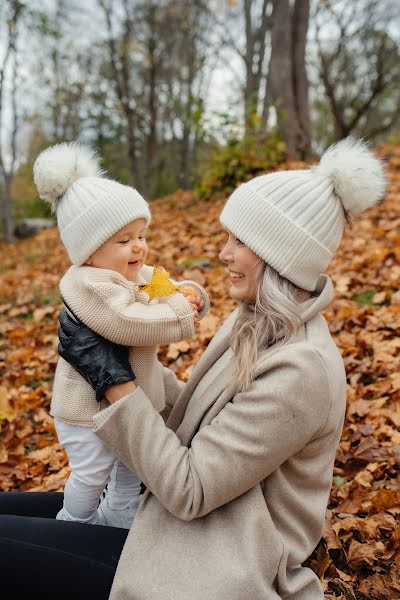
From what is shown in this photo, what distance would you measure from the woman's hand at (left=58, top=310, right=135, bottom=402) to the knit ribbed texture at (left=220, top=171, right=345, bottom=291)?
0.60 metres

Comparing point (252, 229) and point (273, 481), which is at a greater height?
point (252, 229)

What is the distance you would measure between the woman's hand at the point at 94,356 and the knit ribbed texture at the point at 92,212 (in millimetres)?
303

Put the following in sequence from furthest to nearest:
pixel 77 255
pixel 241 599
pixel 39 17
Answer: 1. pixel 39 17
2. pixel 77 255
3. pixel 241 599

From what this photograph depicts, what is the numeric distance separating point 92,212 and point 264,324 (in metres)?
0.82

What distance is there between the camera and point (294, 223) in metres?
1.74

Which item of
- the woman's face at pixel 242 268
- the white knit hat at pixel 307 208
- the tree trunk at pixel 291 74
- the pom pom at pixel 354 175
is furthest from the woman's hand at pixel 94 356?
the tree trunk at pixel 291 74

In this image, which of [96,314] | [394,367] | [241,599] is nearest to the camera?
[241,599]

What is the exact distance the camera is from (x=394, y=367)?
11.2 ft

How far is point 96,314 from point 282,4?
923cm

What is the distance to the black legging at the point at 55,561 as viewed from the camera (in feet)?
5.77

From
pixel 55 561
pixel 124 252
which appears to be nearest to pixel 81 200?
pixel 124 252

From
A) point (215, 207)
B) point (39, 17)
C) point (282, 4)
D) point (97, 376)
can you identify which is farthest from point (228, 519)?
point (39, 17)

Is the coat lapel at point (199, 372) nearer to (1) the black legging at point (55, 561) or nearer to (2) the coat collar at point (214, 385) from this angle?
(2) the coat collar at point (214, 385)

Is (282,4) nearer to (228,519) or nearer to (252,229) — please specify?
(252,229)
